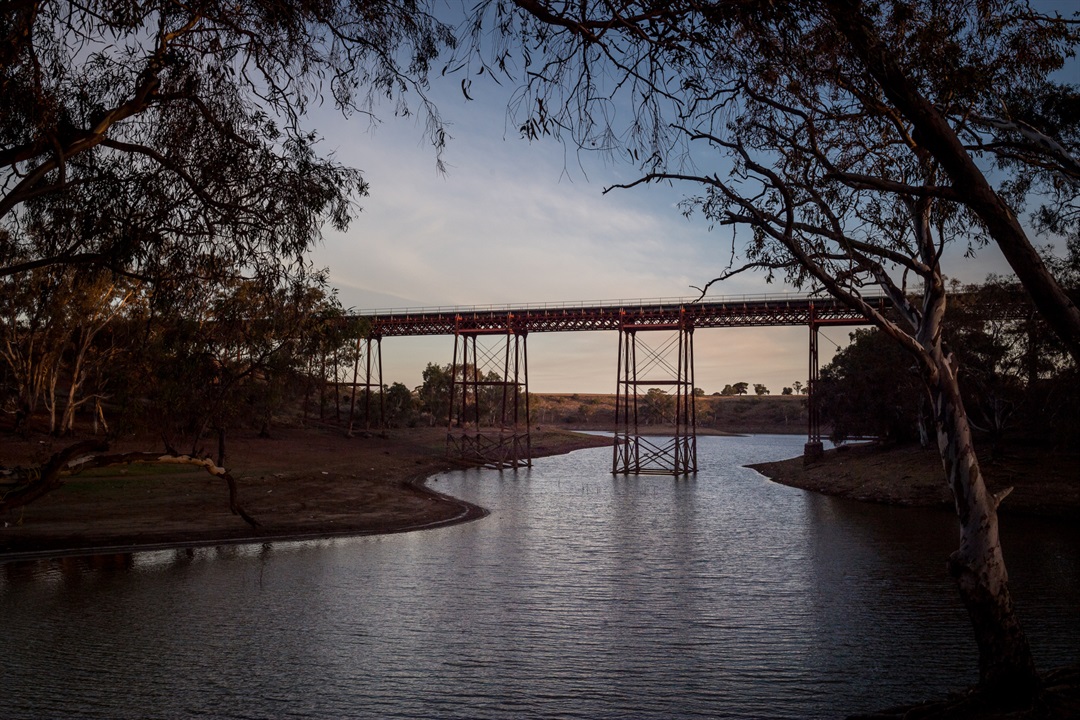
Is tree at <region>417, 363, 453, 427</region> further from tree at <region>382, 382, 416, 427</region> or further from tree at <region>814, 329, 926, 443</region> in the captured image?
tree at <region>814, 329, 926, 443</region>

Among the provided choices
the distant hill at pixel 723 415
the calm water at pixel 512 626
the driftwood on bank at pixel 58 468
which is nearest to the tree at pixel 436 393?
the distant hill at pixel 723 415

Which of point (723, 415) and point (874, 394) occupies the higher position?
point (874, 394)

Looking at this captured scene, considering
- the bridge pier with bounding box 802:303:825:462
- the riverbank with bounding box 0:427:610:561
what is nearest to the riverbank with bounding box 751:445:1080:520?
the bridge pier with bounding box 802:303:825:462

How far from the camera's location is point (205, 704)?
7367 millimetres

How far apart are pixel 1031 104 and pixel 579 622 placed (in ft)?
32.8

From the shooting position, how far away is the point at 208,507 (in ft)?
63.1

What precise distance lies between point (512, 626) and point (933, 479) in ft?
67.7

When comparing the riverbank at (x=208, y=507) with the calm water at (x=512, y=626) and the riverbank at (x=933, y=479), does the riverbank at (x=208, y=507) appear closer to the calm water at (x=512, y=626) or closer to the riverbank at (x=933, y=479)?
the calm water at (x=512, y=626)

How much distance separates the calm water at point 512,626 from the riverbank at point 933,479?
428 centimetres

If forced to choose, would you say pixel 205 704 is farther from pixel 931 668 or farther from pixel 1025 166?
pixel 1025 166

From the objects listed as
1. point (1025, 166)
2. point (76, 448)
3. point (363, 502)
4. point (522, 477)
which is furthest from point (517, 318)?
point (76, 448)

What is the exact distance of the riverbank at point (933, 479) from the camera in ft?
72.8

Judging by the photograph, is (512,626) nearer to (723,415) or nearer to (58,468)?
(58,468)

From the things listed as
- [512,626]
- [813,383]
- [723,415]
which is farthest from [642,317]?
[723,415]
